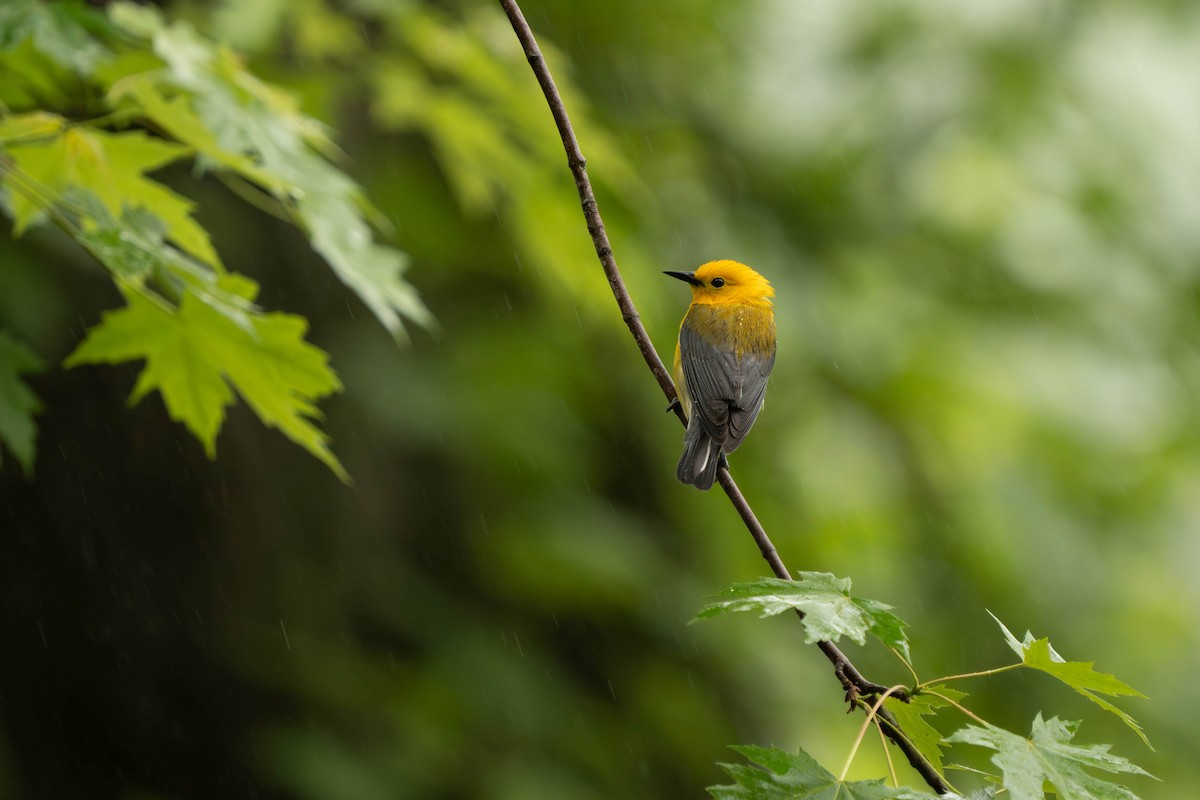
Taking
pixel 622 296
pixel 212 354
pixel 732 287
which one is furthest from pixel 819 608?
pixel 212 354

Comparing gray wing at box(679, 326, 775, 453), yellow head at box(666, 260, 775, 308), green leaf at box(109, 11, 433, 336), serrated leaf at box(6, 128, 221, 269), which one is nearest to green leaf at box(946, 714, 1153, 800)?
gray wing at box(679, 326, 775, 453)

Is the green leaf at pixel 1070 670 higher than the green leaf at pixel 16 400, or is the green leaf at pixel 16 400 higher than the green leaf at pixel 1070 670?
the green leaf at pixel 1070 670

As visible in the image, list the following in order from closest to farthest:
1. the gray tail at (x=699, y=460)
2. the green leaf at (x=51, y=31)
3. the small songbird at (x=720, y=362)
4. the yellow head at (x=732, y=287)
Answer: the gray tail at (x=699, y=460), the small songbird at (x=720, y=362), the green leaf at (x=51, y=31), the yellow head at (x=732, y=287)

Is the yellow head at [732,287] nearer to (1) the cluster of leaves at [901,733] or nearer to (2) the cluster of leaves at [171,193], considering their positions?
(2) the cluster of leaves at [171,193]

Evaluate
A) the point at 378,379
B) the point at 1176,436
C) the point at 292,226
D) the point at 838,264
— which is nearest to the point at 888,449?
the point at 838,264

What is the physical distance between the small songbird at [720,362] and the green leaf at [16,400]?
1342 mm

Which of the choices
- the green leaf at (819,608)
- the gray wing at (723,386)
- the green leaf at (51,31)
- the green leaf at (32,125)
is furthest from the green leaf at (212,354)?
the green leaf at (819,608)

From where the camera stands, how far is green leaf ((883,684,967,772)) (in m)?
1.34

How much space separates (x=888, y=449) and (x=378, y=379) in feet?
6.66

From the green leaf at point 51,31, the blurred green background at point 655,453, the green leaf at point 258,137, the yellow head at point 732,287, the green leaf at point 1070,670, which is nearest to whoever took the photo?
the green leaf at point 1070,670

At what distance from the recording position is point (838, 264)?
4.46m

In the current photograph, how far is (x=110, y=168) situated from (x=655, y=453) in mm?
2662

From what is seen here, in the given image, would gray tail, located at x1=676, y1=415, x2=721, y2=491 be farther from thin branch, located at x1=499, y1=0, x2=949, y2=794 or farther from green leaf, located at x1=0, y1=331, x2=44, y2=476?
green leaf, located at x1=0, y1=331, x2=44, y2=476

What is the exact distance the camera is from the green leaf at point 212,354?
2.23m
